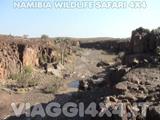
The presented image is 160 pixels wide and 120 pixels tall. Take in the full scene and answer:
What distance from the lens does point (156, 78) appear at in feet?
51.0

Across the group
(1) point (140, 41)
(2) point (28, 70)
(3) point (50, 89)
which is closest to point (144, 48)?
(1) point (140, 41)

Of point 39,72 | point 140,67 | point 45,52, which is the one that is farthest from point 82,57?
point 140,67

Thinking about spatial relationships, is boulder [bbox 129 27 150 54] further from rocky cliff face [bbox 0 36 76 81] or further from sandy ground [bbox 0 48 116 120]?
rocky cliff face [bbox 0 36 76 81]

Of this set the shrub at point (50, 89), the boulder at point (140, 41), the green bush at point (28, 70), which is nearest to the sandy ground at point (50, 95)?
the shrub at point (50, 89)

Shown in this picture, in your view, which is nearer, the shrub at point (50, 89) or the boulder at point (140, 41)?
the boulder at point (140, 41)

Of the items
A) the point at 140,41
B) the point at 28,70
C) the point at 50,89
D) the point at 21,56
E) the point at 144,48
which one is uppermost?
the point at 140,41

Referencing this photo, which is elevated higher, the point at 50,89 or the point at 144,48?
the point at 144,48

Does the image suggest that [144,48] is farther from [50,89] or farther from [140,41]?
[50,89]

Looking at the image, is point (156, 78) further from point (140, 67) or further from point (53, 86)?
point (53, 86)

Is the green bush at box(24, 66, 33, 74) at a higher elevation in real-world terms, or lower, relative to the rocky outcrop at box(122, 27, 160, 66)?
lower

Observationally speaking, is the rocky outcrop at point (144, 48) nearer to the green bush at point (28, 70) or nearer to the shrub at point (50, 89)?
the shrub at point (50, 89)

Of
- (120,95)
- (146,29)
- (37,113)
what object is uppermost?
(146,29)

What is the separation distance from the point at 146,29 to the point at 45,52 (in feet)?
32.9

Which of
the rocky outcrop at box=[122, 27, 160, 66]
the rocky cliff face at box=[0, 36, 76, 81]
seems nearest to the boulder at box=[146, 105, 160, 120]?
the rocky outcrop at box=[122, 27, 160, 66]
